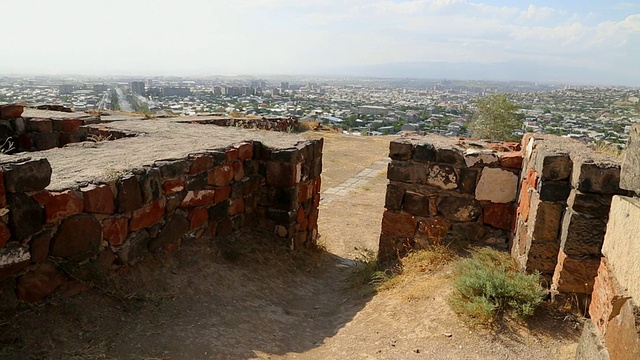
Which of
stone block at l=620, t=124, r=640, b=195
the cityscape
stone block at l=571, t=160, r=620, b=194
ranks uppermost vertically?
stone block at l=620, t=124, r=640, b=195

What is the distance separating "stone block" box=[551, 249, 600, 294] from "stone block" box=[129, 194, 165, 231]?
3.28 m

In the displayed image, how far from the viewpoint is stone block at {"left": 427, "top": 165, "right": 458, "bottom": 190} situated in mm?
4949

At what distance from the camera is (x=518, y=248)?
4262mm

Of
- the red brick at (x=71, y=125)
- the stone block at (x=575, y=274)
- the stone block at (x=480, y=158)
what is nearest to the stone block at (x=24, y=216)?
the stone block at (x=575, y=274)

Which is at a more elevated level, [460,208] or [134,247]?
[460,208]

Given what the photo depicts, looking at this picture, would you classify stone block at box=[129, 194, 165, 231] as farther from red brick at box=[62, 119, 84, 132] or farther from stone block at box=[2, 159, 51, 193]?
red brick at box=[62, 119, 84, 132]

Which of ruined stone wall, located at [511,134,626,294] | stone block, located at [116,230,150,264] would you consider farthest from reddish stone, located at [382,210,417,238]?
stone block, located at [116,230,150,264]

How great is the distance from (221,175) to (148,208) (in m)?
1.08

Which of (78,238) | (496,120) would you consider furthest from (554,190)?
(496,120)

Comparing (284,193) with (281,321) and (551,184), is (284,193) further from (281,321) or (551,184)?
(551,184)

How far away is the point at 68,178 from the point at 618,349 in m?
3.64

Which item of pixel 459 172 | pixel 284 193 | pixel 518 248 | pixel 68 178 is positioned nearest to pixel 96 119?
pixel 284 193

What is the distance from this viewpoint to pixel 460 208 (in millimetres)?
4957

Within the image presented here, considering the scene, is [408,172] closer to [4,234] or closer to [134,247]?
[134,247]
